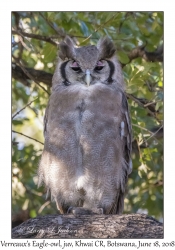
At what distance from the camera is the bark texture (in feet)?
13.1

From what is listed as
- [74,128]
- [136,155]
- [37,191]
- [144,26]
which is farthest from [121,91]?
[37,191]

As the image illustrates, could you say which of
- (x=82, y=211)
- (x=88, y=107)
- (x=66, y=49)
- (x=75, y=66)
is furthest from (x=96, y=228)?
(x=66, y=49)

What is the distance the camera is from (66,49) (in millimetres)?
5059

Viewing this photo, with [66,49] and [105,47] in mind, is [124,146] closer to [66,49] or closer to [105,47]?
[105,47]

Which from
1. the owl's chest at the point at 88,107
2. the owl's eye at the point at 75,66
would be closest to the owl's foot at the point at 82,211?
the owl's chest at the point at 88,107

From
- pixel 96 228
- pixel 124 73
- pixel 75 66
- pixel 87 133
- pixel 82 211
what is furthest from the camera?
pixel 124 73

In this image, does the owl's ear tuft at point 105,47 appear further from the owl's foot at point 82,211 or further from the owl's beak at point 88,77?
the owl's foot at point 82,211

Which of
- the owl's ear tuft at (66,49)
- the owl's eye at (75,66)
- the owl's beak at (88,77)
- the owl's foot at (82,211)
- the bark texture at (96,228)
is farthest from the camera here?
the owl's ear tuft at (66,49)

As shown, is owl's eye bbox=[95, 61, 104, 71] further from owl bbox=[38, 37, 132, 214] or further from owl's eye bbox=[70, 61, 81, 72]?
owl's eye bbox=[70, 61, 81, 72]

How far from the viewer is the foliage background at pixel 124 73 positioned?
5.29 meters

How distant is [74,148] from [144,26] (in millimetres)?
1583

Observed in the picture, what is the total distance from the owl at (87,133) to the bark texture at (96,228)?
586 mm

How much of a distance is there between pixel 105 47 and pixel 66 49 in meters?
0.33
